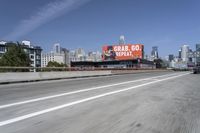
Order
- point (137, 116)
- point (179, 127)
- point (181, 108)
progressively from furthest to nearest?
point (181, 108)
point (137, 116)
point (179, 127)

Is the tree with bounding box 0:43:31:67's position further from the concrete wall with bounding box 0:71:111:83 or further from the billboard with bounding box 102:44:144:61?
the concrete wall with bounding box 0:71:111:83

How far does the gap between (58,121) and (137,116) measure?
206 centimetres

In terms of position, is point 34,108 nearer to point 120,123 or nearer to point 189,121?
point 120,123

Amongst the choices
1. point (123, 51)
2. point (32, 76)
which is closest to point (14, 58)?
point (123, 51)

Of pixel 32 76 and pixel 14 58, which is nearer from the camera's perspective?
pixel 32 76

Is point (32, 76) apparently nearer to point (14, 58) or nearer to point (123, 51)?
point (14, 58)

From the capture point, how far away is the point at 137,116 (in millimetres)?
6809

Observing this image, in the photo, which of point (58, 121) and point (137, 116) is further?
point (137, 116)

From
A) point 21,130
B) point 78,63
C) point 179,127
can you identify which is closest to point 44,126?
point 21,130

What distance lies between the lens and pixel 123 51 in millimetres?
96812

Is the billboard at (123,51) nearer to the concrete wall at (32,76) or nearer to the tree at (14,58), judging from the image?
the tree at (14,58)

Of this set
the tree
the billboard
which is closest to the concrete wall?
the tree

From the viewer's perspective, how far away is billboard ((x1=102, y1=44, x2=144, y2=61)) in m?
94.6

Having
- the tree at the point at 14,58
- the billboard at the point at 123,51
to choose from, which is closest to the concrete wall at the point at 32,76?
the tree at the point at 14,58
